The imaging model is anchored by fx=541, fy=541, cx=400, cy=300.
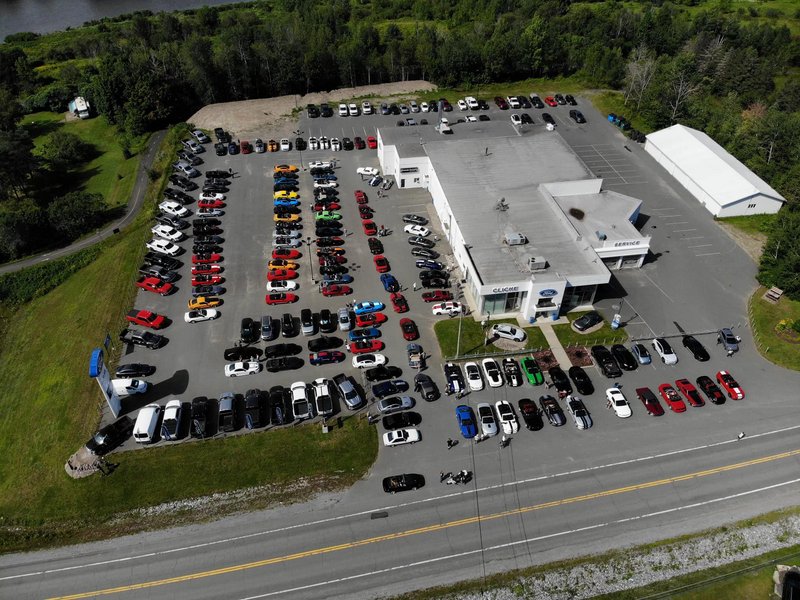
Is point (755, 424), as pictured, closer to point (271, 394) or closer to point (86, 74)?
point (271, 394)

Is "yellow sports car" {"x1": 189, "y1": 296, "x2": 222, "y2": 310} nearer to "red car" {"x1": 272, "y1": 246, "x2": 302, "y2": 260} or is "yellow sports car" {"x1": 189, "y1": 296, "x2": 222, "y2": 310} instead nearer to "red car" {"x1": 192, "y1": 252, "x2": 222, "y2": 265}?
"red car" {"x1": 192, "y1": 252, "x2": 222, "y2": 265}

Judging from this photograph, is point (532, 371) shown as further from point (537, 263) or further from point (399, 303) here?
point (399, 303)

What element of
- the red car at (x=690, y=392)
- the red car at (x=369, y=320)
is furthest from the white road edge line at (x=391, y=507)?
the red car at (x=369, y=320)

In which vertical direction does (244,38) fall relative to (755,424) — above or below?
above

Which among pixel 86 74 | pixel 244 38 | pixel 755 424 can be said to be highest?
pixel 244 38

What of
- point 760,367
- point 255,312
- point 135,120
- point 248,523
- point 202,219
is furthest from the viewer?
point 135,120

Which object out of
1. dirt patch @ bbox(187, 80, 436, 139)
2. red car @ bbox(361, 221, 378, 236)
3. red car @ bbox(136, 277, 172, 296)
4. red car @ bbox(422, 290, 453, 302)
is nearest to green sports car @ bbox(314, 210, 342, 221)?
red car @ bbox(361, 221, 378, 236)

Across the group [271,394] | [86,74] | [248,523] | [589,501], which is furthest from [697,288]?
[86,74]
